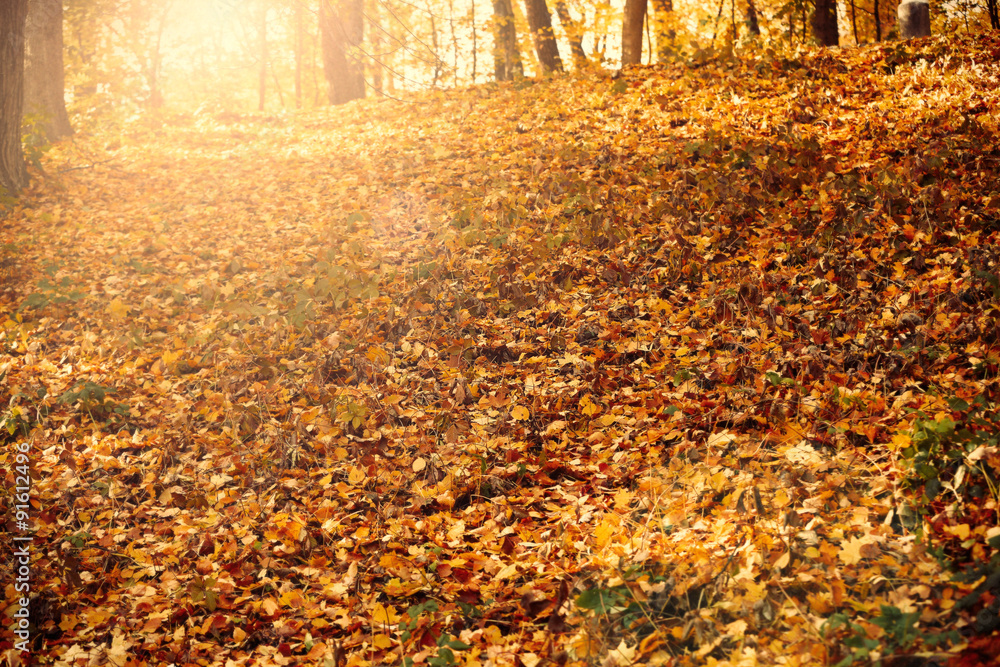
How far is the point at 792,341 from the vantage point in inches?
212

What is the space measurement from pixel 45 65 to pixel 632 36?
1062 centimetres

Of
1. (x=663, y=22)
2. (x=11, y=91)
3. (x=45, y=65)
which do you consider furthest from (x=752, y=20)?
(x=11, y=91)

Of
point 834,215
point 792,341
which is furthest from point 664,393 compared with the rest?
point 834,215

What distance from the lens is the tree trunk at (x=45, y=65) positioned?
11.8 meters

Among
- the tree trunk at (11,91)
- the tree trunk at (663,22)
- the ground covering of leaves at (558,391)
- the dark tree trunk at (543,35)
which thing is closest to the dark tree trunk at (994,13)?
the ground covering of leaves at (558,391)

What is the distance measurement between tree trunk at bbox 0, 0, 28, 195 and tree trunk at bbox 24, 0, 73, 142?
1.40 metres

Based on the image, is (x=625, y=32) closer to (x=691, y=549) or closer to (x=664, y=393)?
(x=664, y=393)

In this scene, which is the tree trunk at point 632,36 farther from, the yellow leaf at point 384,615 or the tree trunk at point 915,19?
the yellow leaf at point 384,615

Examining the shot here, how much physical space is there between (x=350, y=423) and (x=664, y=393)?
2.47m

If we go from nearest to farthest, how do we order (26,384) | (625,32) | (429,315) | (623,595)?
(623,595)
(26,384)
(429,315)
(625,32)

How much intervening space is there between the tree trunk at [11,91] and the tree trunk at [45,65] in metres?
1.40

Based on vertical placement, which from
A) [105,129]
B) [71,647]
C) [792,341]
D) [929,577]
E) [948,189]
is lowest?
[71,647]

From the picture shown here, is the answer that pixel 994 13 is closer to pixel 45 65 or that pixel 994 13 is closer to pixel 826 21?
pixel 826 21

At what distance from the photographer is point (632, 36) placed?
11648 mm
